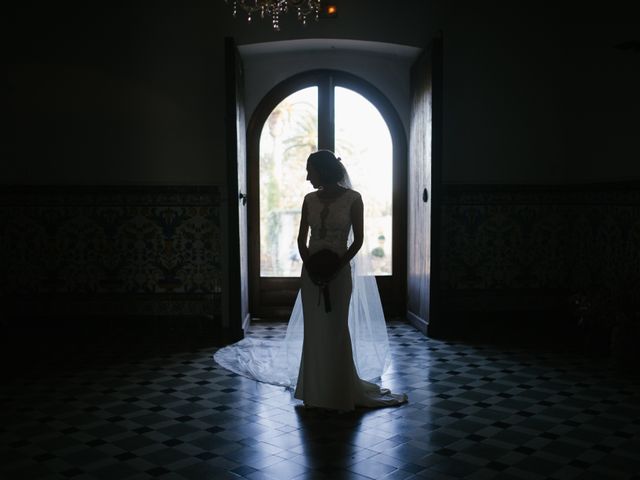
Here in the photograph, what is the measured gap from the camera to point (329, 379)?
4.23m

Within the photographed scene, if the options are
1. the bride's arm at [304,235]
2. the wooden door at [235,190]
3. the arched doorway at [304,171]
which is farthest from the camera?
the arched doorway at [304,171]

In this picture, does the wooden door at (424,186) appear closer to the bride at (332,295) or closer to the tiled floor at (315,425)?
the tiled floor at (315,425)

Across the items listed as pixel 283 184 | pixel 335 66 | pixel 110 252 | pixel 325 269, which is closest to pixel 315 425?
pixel 325 269

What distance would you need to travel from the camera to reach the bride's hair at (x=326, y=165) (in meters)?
4.33

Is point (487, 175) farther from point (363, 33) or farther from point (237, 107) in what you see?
point (237, 107)

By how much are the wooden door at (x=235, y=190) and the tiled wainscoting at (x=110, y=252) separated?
0.49 meters

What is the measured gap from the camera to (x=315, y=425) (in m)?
3.95

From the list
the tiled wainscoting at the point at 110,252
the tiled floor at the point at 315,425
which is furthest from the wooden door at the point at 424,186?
the tiled wainscoting at the point at 110,252

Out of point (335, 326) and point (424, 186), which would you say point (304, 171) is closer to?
point (424, 186)

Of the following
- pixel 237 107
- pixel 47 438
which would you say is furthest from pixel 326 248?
pixel 237 107

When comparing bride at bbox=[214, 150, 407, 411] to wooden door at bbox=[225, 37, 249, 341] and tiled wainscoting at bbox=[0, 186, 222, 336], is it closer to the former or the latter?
wooden door at bbox=[225, 37, 249, 341]

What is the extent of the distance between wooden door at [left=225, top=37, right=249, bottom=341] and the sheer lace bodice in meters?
1.96

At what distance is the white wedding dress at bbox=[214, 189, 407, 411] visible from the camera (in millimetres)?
4230

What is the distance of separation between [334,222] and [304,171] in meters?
3.40
